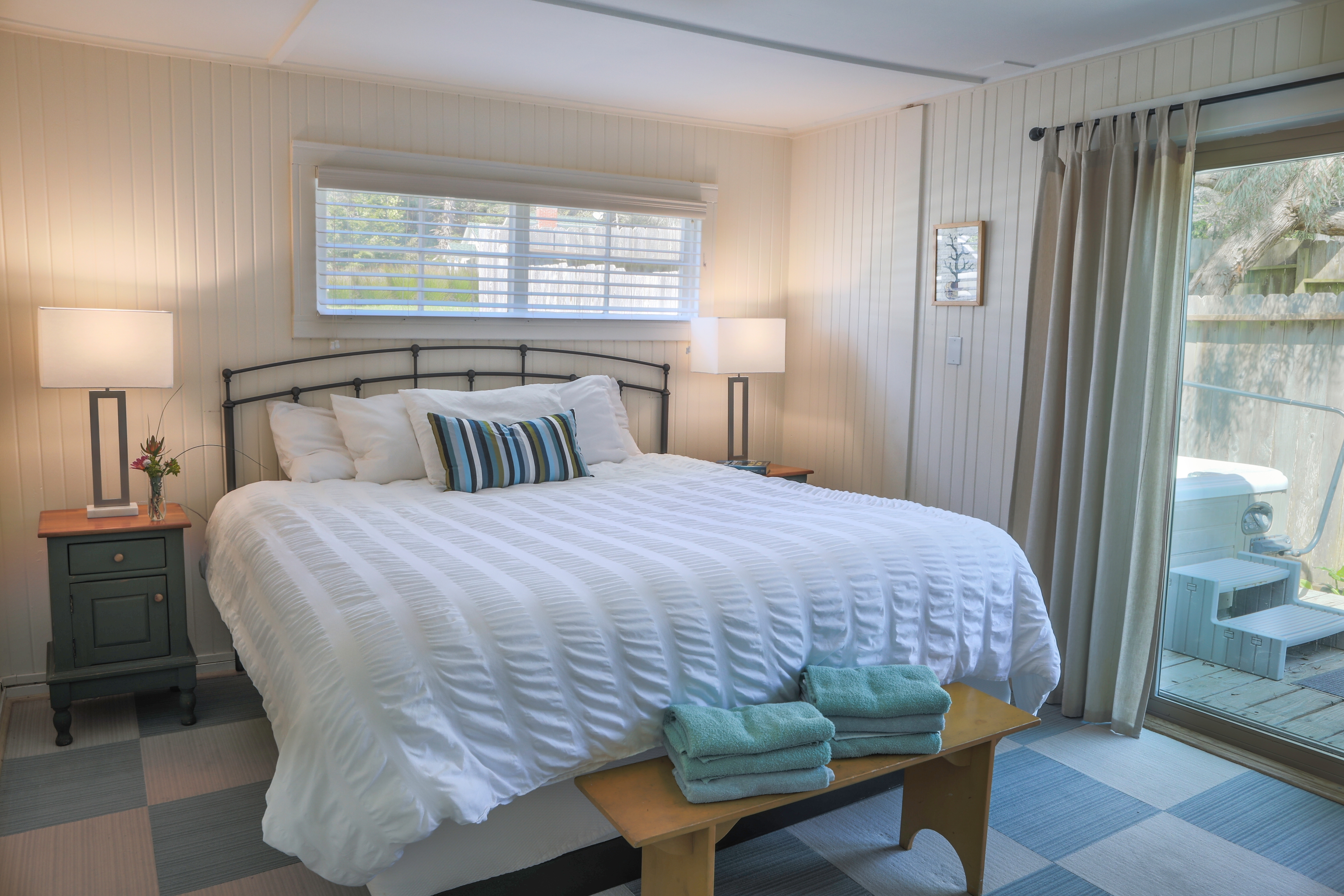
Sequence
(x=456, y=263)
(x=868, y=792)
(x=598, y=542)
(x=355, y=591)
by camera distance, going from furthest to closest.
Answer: (x=456, y=263)
(x=868, y=792)
(x=598, y=542)
(x=355, y=591)

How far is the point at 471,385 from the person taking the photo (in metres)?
4.23

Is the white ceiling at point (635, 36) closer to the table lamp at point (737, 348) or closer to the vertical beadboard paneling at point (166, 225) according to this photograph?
the vertical beadboard paneling at point (166, 225)

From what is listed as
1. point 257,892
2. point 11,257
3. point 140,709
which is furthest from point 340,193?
point 257,892

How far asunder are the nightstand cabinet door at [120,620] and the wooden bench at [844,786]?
1.97 meters

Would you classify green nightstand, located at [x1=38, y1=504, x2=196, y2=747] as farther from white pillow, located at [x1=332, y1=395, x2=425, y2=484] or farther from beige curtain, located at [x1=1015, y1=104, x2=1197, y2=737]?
beige curtain, located at [x1=1015, y1=104, x2=1197, y2=737]

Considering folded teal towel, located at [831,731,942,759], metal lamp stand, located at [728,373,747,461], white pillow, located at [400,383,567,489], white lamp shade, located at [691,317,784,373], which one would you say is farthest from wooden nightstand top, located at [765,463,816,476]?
folded teal towel, located at [831,731,942,759]

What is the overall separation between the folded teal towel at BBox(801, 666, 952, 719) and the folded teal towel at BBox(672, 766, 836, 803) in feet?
0.54

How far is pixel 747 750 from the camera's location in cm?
194

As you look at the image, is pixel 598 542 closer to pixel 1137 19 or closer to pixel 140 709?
pixel 140 709

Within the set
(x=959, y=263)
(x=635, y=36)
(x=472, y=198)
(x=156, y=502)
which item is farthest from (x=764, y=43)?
(x=156, y=502)

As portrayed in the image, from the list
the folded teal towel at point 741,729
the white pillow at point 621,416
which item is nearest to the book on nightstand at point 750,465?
the white pillow at point 621,416

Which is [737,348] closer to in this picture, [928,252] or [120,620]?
[928,252]

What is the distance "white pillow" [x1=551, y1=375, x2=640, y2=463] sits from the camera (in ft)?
13.1

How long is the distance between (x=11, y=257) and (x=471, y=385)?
1.77 meters
